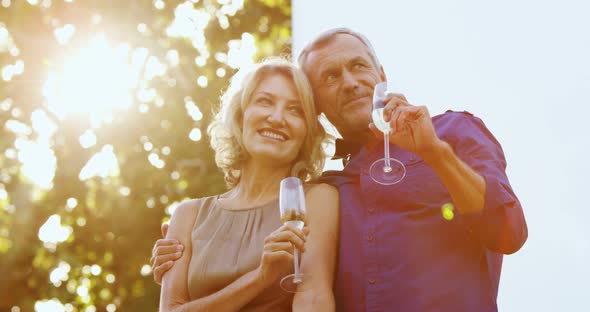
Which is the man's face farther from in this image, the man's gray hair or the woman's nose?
the woman's nose

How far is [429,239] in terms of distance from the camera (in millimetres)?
2633

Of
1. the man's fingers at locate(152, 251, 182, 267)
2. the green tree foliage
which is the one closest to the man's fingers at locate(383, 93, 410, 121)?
the man's fingers at locate(152, 251, 182, 267)

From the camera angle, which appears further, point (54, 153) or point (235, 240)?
point (54, 153)

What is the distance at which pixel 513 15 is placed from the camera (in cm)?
498

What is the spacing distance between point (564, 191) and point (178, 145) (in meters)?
5.47

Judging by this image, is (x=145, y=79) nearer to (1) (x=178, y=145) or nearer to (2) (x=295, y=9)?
(1) (x=178, y=145)

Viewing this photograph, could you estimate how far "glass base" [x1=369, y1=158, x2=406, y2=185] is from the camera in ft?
8.92

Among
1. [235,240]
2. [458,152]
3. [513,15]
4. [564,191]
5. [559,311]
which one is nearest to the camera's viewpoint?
[458,152]

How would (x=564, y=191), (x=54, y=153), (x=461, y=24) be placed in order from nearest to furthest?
1. (x=564, y=191)
2. (x=461, y=24)
3. (x=54, y=153)

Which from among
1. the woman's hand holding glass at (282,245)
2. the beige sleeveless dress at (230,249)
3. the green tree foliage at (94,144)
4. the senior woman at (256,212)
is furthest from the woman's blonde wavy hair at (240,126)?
the green tree foliage at (94,144)

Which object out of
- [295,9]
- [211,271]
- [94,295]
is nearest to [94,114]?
[94,295]

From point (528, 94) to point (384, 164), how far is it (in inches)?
96.0

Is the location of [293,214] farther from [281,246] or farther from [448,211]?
[448,211]

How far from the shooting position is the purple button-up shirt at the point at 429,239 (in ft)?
8.08
